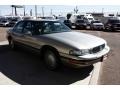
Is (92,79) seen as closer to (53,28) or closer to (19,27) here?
(53,28)

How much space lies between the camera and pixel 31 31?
730cm

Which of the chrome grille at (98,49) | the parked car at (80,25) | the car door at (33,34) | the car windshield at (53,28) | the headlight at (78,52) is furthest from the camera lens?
the parked car at (80,25)

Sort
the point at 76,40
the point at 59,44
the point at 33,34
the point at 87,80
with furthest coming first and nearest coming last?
the point at 33,34, the point at 76,40, the point at 59,44, the point at 87,80

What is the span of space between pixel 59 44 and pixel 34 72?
1207 millimetres

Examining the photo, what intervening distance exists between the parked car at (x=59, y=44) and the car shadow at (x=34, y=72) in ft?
1.20

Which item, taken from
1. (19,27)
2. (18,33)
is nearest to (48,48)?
(18,33)

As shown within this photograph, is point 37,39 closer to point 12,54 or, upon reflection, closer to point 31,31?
point 31,31

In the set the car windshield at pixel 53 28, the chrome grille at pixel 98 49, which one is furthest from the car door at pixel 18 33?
the chrome grille at pixel 98 49

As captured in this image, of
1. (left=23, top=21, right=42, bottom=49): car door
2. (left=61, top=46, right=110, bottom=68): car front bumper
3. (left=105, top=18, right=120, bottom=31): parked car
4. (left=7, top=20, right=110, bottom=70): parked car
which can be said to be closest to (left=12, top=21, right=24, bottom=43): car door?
(left=7, top=20, right=110, bottom=70): parked car

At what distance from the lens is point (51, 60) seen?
6410 millimetres

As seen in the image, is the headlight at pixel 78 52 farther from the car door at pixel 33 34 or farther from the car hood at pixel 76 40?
the car door at pixel 33 34

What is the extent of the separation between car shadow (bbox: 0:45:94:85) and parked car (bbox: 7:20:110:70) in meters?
0.37

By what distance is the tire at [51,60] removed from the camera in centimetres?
620

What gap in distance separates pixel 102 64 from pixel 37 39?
7.99 ft
